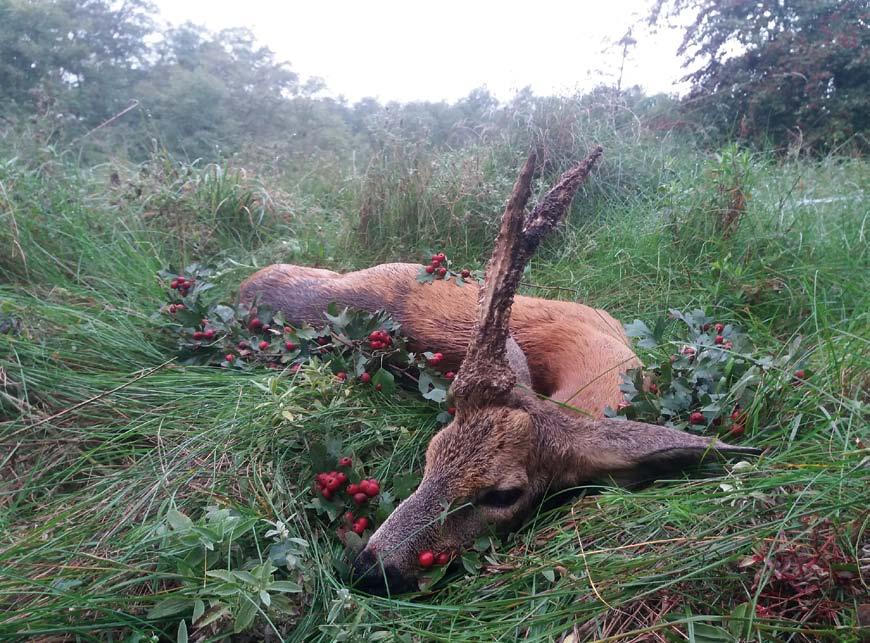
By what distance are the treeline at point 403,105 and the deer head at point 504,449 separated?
4424 mm

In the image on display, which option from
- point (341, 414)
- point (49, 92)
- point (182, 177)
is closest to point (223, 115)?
point (49, 92)

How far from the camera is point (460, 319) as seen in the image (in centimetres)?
334

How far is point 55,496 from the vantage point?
7.65 ft

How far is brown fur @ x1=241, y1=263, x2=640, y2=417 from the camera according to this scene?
2.96m

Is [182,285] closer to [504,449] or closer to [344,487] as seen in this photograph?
[344,487]

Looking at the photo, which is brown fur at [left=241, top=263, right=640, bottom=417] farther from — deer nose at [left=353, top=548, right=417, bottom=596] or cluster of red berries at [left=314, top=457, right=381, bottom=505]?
deer nose at [left=353, top=548, right=417, bottom=596]

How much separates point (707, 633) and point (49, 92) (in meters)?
8.62

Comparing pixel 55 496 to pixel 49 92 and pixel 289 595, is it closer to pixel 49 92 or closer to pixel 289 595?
pixel 289 595

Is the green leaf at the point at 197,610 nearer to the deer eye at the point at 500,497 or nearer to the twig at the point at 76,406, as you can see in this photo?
the deer eye at the point at 500,497

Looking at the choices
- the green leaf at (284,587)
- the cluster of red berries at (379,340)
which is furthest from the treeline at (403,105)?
the green leaf at (284,587)

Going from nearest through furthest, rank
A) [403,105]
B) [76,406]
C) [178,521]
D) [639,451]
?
[178,521], [639,451], [76,406], [403,105]

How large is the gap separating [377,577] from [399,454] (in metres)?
0.70

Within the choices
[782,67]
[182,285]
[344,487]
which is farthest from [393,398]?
[782,67]

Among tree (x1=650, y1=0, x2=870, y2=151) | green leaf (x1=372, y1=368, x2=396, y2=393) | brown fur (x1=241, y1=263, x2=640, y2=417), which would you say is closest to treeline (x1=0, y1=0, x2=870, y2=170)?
tree (x1=650, y1=0, x2=870, y2=151)
